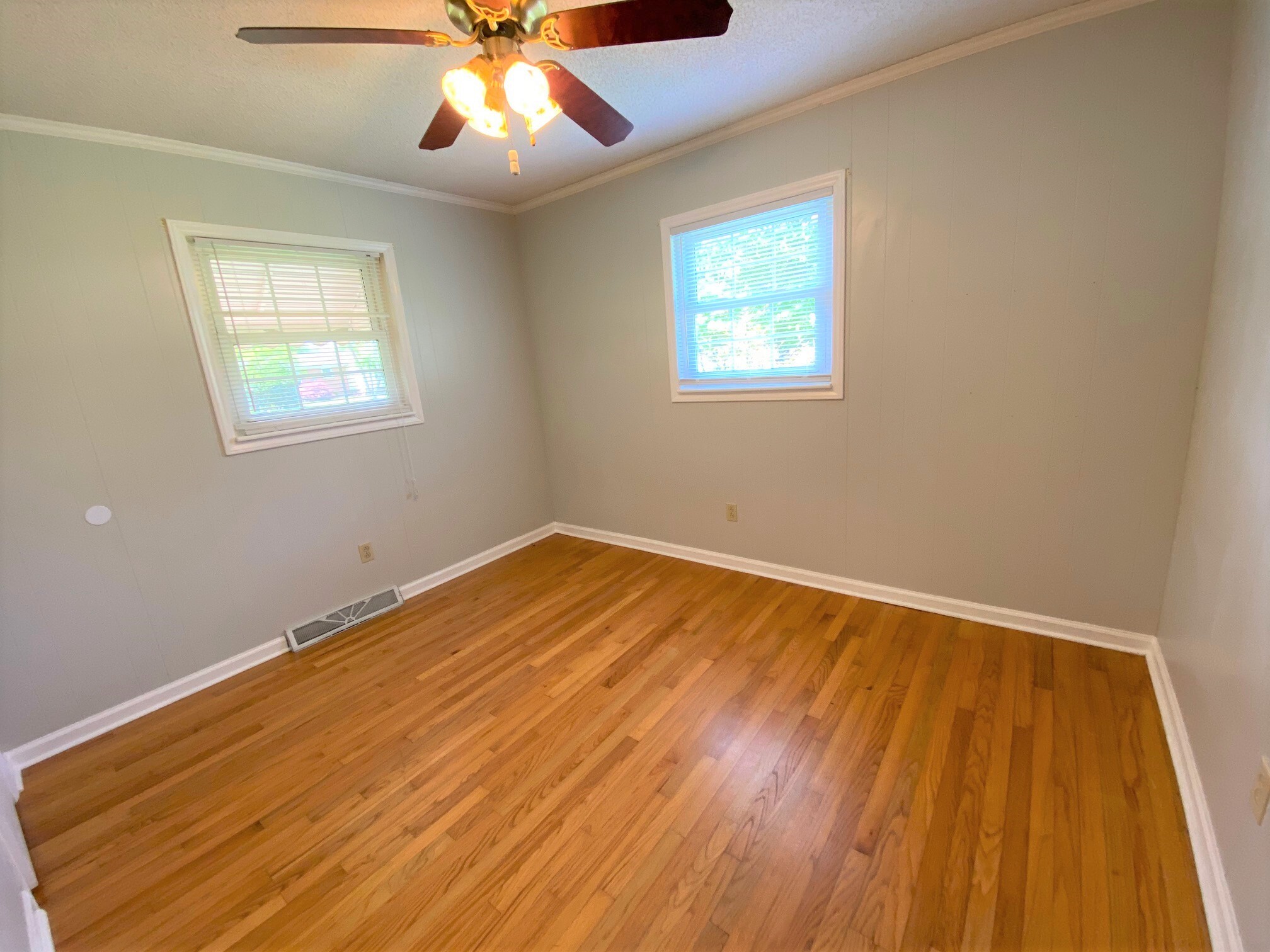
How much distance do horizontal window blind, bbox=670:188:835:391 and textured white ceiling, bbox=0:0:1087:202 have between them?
1.76 feet

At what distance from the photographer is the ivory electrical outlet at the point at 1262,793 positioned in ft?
3.24

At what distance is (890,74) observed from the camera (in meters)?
2.12

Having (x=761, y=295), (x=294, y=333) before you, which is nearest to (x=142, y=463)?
(x=294, y=333)

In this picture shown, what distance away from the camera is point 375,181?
113 inches

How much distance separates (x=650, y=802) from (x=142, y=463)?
2618 mm

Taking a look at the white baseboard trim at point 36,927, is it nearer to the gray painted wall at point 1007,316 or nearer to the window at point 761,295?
the gray painted wall at point 1007,316

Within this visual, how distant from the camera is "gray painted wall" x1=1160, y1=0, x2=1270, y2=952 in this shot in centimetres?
109

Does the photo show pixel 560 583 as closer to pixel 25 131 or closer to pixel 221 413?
pixel 221 413

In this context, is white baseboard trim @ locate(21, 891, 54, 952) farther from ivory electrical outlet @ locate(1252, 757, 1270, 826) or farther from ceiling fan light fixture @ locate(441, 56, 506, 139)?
ivory electrical outlet @ locate(1252, 757, 1270, 826)

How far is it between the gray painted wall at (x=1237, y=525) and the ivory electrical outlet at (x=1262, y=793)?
0.03m

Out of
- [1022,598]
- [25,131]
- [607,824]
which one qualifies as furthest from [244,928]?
[1022,598]

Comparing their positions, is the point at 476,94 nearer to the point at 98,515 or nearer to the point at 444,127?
the point at 444,127

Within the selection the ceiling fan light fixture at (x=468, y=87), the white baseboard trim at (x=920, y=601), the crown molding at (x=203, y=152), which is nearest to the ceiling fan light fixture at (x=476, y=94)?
the ceiling fan light fixture at (x=468, y=87)

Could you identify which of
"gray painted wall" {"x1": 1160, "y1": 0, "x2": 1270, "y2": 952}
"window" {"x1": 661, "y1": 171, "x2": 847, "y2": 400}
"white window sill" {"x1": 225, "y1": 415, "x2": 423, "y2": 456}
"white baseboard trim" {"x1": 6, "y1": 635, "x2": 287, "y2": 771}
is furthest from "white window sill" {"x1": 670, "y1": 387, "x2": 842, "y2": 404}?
"white baseboard trim" {"x1": 6, "y1": 635, "x2": 287, "y2": 771}
